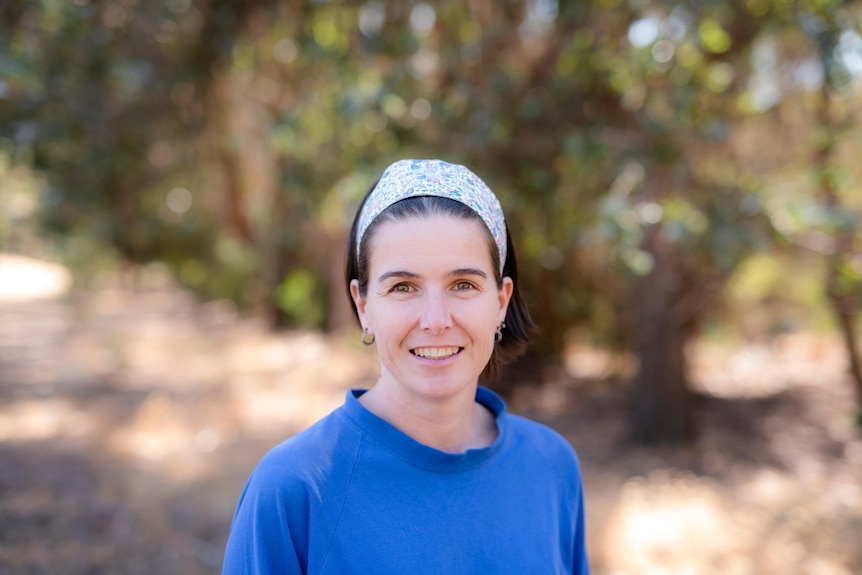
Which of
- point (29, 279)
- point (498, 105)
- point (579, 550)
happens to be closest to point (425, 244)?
point (579, 550)

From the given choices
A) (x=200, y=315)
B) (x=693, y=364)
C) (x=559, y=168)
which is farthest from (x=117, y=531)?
(x=200, y=315)

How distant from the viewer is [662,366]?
6.90m

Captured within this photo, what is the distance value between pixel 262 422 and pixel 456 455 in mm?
5772

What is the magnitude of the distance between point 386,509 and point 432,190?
2.22 feet

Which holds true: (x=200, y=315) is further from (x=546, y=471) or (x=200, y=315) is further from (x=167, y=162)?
(x=546, y=471)

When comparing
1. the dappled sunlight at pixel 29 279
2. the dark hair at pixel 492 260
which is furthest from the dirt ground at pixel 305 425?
the dappled sunlight at pixel 29 279

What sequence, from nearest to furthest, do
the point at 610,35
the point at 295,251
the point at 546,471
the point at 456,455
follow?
1. the point at 456,455
2. the point at 546,471
3. the point at 610,35
4. the point at 295,251

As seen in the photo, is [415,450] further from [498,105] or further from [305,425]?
[305,425]

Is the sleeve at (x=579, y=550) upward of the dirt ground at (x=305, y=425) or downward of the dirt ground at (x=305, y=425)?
upward

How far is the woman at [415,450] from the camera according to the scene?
136 cm

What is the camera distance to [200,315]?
17344 millimetres

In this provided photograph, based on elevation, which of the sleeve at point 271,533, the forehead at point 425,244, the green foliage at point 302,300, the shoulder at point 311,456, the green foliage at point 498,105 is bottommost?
the green foliage at point 302,300

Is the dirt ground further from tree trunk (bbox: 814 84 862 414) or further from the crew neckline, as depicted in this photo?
tree trunk (bbox: 814 84 862 414)

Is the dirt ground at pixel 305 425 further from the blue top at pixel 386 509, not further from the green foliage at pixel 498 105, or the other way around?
the green foliage at pixel 498 105
